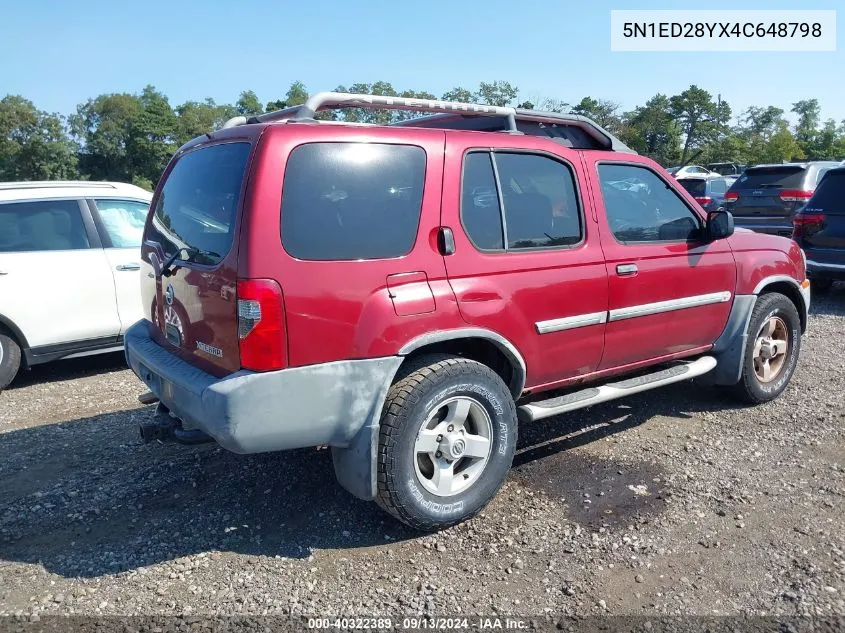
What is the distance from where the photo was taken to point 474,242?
3354 mm

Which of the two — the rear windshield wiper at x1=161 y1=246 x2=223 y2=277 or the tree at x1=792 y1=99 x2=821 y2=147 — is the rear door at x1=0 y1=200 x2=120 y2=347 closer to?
the rear windshield wiper at x1=161 y1=246 x2=223 y2=277

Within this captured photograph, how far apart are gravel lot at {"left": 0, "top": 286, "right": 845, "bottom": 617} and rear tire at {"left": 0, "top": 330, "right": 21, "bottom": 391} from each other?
3.49ft

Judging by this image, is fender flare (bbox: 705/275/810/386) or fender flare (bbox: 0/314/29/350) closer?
fender flare (bbox: 705/275/810/386)

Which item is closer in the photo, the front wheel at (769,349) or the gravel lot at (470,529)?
the gravel lot at (470,529)

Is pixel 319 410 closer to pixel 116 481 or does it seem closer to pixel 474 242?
pixel 474 242

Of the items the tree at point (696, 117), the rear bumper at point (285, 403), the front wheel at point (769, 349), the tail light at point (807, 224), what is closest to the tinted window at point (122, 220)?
the rear bumper at point (285, 403)

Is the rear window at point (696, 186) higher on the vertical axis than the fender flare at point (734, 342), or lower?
higher

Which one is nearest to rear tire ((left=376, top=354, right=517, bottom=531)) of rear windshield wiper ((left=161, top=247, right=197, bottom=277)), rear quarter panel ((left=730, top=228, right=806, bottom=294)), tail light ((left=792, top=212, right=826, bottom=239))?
rear windshield wiper ((left=161, top=247, right=197, bottom=277))

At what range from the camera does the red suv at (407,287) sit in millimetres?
2844

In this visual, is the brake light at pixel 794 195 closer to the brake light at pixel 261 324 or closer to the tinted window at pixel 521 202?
the tinted window at pixel 521 202

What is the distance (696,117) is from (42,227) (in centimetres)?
6746

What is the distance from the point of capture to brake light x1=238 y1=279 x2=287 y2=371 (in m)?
2.76

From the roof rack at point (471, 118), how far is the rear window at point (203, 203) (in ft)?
1.06

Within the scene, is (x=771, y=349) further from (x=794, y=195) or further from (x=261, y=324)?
(x=794, y=195)
